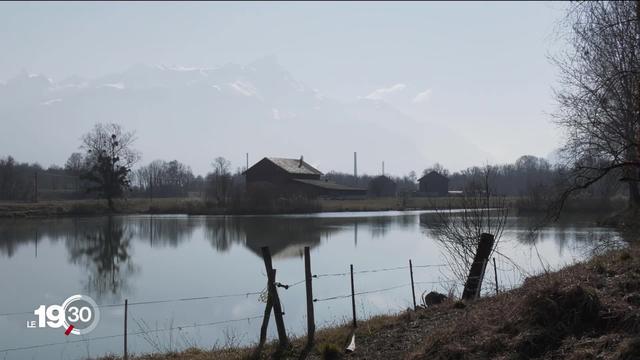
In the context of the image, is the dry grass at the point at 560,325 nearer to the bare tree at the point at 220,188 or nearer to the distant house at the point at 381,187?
the bare tree at the point at 220,188

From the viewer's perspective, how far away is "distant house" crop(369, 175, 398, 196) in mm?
112606

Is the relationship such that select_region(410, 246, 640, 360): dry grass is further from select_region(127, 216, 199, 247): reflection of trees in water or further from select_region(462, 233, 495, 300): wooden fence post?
select_region(127, 216, 199, 247): reflection of trees in water

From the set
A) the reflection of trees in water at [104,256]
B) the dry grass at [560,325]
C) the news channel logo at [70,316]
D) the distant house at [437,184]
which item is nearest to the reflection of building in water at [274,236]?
the reflection of trees in water at [104,256]

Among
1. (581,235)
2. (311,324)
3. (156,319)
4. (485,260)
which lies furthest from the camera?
(581,235)

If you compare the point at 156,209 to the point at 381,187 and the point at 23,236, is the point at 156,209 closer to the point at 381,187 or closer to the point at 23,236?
the point at 23,236

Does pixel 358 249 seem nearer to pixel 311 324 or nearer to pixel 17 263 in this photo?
pixel 17 263

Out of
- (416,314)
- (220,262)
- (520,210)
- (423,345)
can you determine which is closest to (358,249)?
(220,262)

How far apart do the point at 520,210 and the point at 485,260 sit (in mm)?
46884

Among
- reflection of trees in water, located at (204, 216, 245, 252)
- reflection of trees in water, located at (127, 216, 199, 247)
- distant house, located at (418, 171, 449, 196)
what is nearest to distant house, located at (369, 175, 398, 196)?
distant house, located at (418, 171, 449, 196)

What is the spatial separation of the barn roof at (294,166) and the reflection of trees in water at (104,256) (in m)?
39.8

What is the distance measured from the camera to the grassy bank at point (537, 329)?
5.83 metres

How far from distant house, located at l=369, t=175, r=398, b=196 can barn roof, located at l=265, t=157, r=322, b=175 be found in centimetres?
2169

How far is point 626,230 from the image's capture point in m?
14.1

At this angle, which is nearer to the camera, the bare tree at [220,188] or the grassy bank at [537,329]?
the grassy bank at [537,329]
